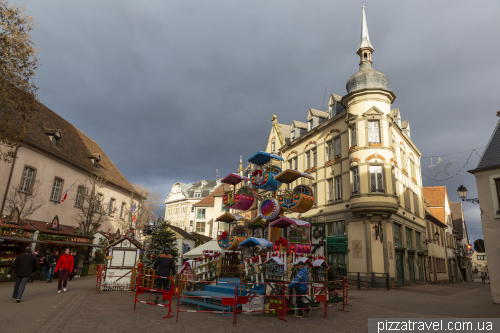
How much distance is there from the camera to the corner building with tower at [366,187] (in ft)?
71.3

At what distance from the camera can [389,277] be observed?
21.0 meters

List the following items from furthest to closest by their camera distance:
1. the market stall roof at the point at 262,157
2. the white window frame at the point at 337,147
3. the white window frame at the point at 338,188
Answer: the white window frame at the point at 337,147, the white window frame at the point at 338,188, the market stall roof at the point at 262,157

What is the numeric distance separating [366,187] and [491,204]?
9233mm

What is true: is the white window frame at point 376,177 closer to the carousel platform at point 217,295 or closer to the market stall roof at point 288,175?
the market stall roof at point 288,175

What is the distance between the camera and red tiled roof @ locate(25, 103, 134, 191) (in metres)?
26.9

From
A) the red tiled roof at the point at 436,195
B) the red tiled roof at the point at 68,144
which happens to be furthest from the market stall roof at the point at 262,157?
the red tiled roof at the point at 436,195

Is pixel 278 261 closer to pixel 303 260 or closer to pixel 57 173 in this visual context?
pixel 303 260

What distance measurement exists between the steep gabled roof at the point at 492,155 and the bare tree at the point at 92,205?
2937cm

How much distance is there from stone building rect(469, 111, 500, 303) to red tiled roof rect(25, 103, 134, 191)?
2897 cm

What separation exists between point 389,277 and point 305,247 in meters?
13.1

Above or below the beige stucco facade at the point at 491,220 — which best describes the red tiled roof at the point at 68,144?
above

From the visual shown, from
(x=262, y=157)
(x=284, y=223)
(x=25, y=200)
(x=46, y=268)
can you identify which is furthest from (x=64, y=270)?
(x=25, y=200)

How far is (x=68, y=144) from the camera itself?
31938 mm

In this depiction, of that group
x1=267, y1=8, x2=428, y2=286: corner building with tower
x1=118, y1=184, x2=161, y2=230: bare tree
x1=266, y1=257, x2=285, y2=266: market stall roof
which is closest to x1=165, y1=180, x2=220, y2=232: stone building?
x1=118, y1=184, x2=161, y2=230: bare tree
